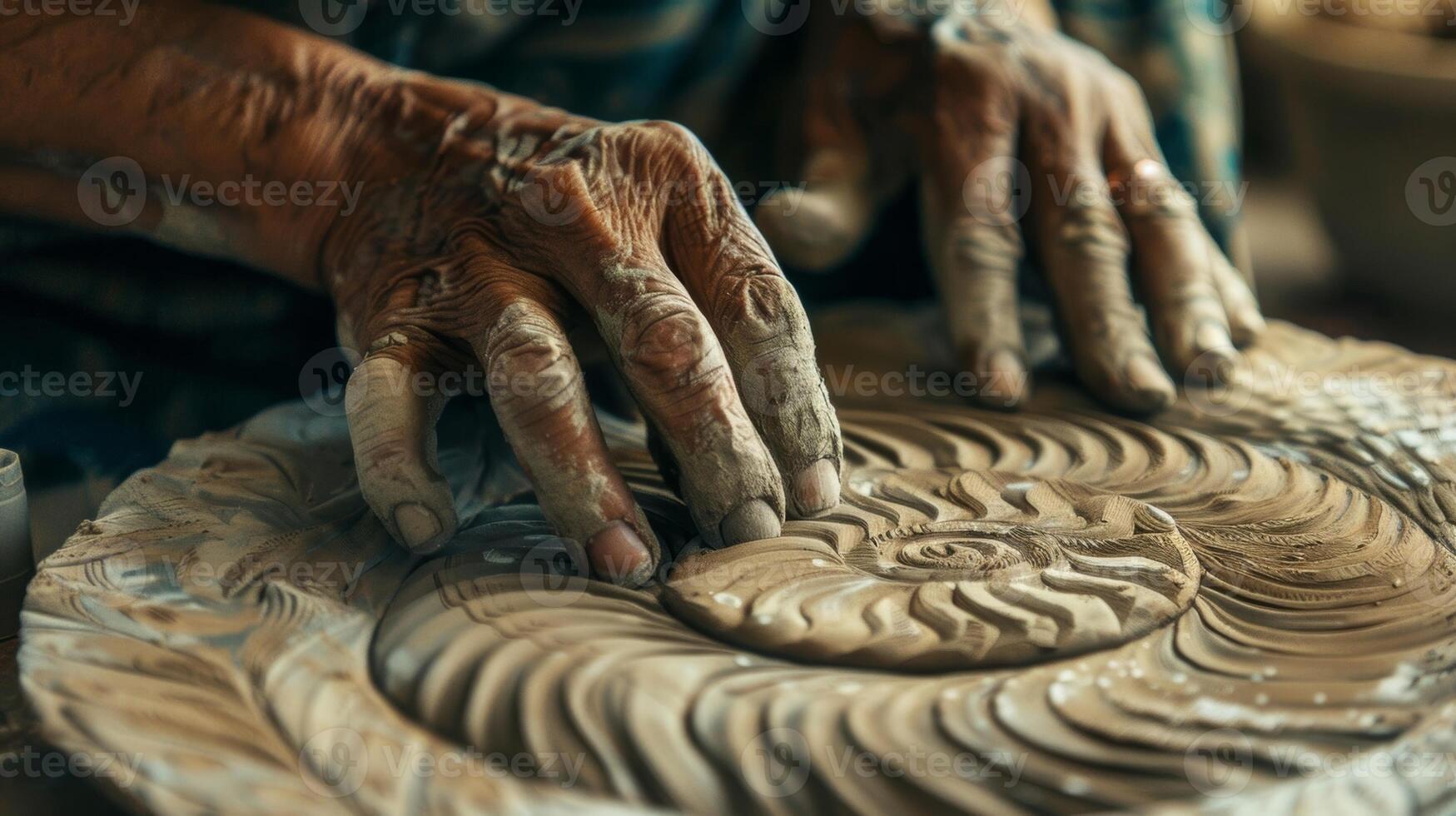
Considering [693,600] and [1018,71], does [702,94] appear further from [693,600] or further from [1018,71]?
[693,600]

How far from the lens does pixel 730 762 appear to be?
0.68 m

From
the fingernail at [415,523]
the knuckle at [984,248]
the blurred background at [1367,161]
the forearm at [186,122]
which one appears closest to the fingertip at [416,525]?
the fingernail at [415,523]

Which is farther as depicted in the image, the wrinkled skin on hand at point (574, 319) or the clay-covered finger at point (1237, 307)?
the clay-covered finger at point (1237, 307)

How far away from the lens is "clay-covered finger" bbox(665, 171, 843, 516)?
0.96 meters

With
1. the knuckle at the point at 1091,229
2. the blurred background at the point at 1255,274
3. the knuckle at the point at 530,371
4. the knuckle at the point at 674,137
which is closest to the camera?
the knuckle at the point at 530,371

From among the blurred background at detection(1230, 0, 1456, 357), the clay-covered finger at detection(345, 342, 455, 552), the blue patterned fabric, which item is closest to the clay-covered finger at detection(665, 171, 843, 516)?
the clay-covered finger at detection(345, 342, 455, 552)

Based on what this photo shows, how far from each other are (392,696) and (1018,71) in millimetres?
1064

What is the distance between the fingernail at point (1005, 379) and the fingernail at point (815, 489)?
0.32 metres

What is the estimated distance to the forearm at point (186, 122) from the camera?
1.12m

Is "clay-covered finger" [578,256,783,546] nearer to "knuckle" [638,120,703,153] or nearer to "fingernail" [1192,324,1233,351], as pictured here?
"knuckle" [638,120,703,153]

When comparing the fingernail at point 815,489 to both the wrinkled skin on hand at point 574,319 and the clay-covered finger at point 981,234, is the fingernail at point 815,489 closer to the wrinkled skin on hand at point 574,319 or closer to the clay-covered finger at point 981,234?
the wrinkled skin on hand at point 574,319

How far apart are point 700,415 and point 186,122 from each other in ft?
2.12

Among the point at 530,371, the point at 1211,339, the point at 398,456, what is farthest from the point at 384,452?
the point at 1211,339

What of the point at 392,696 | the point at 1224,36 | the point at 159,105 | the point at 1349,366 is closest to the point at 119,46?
the point at 159,105
